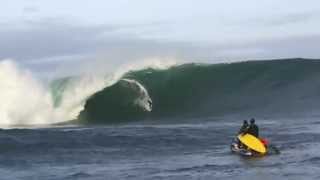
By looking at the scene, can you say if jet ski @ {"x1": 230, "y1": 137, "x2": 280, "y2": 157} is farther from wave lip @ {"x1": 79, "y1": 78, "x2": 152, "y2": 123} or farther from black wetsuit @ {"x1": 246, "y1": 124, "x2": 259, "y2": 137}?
wave lip @ {"x1": 79, "y1": 78, "x2": 152, "y2": 123}

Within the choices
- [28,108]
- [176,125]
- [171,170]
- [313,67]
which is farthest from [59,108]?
[171,170]

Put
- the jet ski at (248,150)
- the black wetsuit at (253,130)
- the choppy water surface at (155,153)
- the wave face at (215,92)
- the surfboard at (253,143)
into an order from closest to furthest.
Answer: the choppy water surface at (155,153) → the jet ski at (248,150) → the surfboard at (253,143) → the black wetsuit at (253,130) → the wave face at (215,92)

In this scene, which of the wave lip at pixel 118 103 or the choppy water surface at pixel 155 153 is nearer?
the choppy water surface at pixel 155 153

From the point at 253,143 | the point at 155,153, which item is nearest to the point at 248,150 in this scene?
the point at 253,143

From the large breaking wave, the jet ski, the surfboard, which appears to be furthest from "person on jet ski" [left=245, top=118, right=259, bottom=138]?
the large breaking wave

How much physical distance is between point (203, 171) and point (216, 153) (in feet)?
11.4

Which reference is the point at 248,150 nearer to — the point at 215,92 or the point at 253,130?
the point at 253,130

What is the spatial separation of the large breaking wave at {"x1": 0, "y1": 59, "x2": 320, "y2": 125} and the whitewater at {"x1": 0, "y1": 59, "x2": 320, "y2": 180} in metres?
0.06

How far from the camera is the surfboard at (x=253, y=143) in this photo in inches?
817

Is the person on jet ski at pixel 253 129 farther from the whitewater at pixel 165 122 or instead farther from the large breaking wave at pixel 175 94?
the large breaking wave at pixel 175 94

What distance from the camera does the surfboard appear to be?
2076 cm

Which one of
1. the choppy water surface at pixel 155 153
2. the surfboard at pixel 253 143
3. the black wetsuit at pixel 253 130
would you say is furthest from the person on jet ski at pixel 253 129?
the choppy water surface at pixel 155 153

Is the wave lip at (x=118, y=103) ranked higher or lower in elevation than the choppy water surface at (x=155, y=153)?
higher

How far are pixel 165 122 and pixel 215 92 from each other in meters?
8.11
